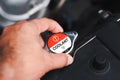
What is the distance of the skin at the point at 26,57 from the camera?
76 centimetres

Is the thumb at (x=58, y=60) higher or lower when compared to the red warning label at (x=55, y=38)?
lower

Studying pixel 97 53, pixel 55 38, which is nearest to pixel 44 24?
pixel 55 38

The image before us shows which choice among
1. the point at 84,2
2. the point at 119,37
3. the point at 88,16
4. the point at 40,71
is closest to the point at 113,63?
the point at 119,37

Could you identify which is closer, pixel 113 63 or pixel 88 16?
pixel 113 63

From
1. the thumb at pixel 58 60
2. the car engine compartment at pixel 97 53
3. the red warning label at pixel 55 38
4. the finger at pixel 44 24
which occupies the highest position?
the finger at pixel 44 24

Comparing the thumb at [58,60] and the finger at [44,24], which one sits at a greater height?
the finger at [44,24]

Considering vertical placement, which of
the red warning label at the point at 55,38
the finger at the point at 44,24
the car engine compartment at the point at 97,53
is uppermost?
the finger at the point at 44,24

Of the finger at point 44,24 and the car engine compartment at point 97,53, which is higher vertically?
the finger at point 44,24

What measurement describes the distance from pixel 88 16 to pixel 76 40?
0.94 feet

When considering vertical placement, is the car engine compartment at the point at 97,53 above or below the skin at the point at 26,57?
below

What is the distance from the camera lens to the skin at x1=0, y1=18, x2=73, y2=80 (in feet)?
2.50

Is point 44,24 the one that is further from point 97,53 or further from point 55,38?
point 97,53

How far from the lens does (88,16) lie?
112cm

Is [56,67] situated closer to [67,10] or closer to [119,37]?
[119,37]
